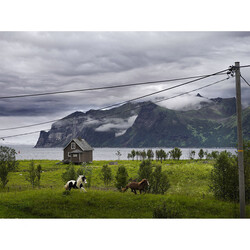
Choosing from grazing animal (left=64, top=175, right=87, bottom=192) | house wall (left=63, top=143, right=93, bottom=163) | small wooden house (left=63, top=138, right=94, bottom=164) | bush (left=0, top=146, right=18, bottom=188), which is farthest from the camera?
house wall (left=63, top=143, right=93, bottom=163)

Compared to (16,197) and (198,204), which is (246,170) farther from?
(16,197)

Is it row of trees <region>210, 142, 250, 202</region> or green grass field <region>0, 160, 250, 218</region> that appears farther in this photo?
row of trees <region>210, 142, 250, 202</region>

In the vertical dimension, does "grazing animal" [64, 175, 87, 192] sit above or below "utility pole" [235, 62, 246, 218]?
below

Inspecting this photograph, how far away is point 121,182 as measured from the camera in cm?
2819

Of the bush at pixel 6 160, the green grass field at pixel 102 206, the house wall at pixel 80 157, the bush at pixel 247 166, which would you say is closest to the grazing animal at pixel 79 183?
the green grass field at pixel 102 206

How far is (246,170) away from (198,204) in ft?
16.3

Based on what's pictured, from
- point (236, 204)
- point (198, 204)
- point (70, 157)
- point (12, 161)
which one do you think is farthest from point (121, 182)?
point (70, 157)

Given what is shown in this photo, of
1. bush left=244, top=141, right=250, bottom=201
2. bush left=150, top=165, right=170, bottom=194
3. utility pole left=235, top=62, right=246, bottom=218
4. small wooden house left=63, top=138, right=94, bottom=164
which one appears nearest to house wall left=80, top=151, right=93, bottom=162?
small wooden house left=63, top=138, right=94, bottom=164

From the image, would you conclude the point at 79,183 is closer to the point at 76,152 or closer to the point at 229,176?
the point at 229,176

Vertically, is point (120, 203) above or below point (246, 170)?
below

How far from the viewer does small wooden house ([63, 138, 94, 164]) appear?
3051 inches

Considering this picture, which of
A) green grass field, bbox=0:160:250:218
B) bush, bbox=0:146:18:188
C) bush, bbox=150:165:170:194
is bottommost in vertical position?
green grass field, bbox=0:160:250:218

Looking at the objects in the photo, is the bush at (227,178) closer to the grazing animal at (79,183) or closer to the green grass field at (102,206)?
the green grass field at (102,206)

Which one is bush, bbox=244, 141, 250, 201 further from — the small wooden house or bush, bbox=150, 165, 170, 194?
the small wooden house
